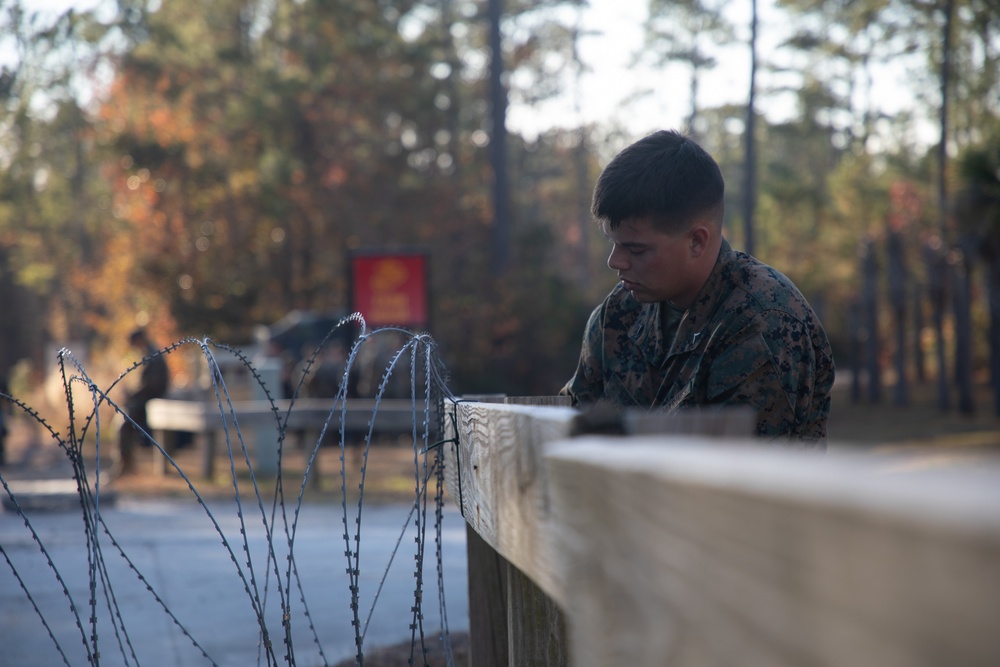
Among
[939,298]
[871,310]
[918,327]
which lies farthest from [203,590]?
[918,327]

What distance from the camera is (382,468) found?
1614cm

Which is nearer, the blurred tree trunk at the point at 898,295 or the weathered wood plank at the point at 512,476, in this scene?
the weathered wood plank at the point at 512,476

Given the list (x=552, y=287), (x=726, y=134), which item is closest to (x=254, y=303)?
(x=552, y=287)

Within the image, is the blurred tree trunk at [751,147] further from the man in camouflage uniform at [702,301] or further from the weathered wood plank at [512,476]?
the weathered wood plank at [512,476]

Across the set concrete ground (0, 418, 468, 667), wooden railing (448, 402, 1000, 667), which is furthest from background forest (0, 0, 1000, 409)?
wooden railing (448, 402, 1000, 667)

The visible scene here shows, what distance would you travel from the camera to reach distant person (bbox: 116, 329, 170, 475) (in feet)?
49.4

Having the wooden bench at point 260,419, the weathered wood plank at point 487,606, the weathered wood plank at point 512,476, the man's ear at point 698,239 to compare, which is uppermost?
the man's ear at point 698,239

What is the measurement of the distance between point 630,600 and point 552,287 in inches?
1129

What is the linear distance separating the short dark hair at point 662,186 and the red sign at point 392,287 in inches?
585

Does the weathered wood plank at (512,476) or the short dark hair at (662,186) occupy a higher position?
the short dark hair at (662,186)

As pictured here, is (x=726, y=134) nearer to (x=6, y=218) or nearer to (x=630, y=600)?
(x=6, y=218)

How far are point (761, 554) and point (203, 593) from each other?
221 inches

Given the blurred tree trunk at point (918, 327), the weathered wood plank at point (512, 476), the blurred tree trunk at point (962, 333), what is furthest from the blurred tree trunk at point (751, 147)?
the weathered wood plank at point (512, 476)

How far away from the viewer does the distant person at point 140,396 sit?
15.1 meters
